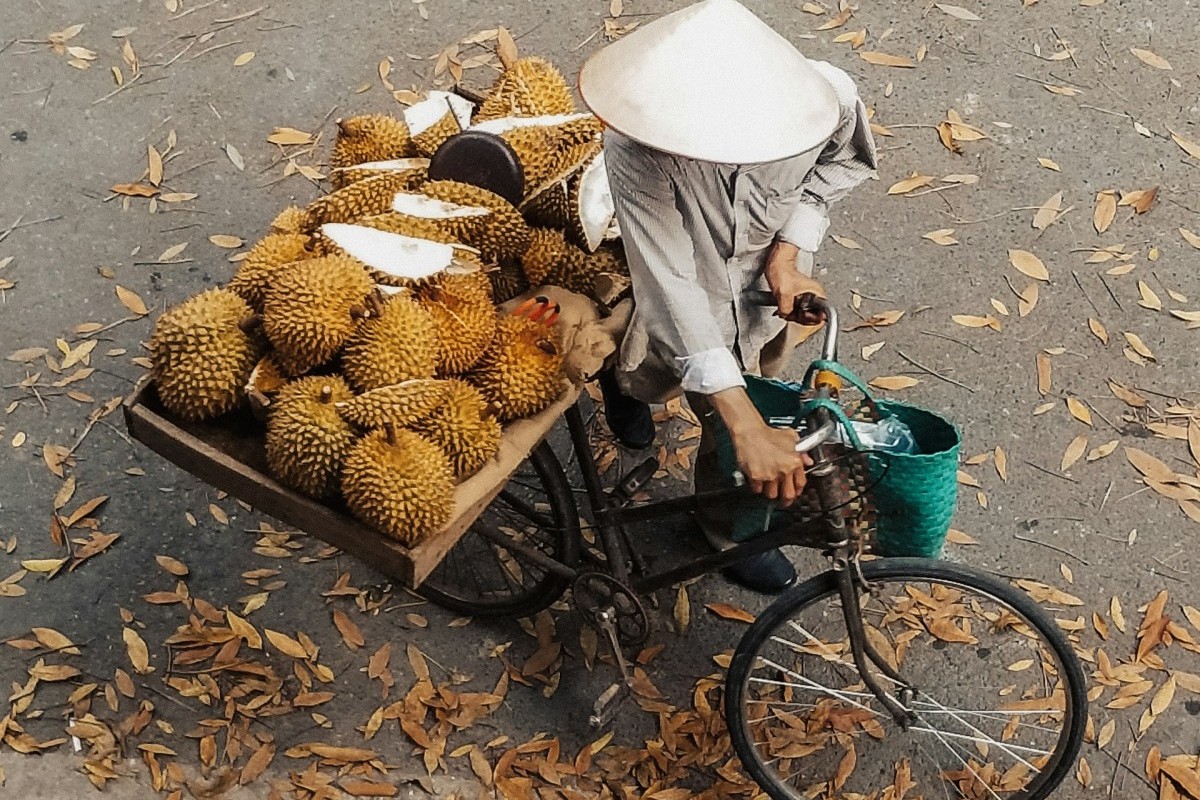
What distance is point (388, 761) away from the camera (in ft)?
8.13

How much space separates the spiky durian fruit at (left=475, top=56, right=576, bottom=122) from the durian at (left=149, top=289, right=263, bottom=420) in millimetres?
776

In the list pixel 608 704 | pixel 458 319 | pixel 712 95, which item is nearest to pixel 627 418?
pixel 608 704

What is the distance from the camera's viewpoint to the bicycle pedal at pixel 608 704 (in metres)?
2.45

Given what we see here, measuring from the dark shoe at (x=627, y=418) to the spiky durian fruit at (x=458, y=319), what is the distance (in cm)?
96

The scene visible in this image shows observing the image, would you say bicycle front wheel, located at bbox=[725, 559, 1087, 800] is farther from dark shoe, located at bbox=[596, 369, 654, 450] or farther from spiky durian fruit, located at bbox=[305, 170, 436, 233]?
spiky durian fruit, located at bbox=[305, 170, 436, 233]

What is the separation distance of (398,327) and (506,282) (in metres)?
0.37

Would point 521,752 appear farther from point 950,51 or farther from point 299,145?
point 950,51

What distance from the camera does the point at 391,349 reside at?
1.78m

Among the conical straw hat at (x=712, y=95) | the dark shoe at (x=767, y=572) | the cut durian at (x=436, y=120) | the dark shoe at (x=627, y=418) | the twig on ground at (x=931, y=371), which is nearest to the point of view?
the conical straw hat at (x=712, y=95)

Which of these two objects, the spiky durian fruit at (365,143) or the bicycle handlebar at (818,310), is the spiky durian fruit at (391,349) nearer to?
the spiky durian fruit at (365,143)

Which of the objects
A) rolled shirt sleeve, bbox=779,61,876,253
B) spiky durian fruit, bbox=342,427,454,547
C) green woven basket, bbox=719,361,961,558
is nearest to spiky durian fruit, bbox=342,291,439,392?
spiky durian fruit, bbox=342,427,454,547

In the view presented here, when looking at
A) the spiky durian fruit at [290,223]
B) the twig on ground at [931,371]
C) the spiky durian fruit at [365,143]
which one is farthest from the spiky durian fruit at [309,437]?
the twig on ground at [931,371]

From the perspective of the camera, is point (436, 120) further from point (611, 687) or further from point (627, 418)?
point (611, 687)

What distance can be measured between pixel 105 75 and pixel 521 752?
2.88 metres
